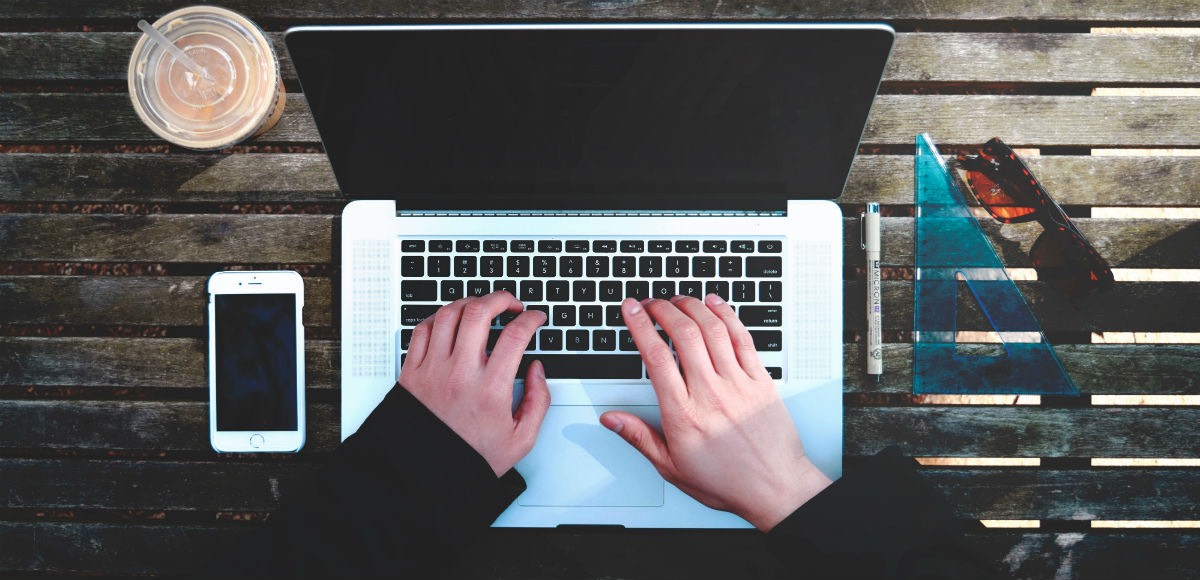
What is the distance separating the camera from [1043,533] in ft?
4.15

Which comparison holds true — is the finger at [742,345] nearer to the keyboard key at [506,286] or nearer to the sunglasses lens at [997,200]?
the keyboard key at [506,286]

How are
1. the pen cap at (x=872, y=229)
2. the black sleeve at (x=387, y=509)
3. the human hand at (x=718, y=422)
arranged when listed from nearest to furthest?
1. the black sleeve at (x=387, y=509)
2. the human hand at (x=718, y=422)
3. the pen cap at (x=872, y=229)

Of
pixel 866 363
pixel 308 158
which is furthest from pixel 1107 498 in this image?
pixel 308 158

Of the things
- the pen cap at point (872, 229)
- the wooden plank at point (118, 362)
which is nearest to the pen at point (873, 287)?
the pen cap at point (872, 229)

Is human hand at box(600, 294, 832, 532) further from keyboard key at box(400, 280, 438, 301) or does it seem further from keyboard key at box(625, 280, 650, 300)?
keyboard key at box(400, 280, 438, 301)

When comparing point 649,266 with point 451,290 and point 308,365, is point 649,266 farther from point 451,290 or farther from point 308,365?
point 308,365

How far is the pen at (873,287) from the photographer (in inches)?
48.8

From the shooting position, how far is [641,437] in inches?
43.9

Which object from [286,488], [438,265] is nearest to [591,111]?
[438,265]

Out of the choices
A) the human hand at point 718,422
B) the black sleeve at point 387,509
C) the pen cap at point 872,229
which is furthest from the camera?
the pen cap at point 872,229

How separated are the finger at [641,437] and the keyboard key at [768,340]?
0.82 ft

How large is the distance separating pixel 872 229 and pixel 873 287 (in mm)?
116

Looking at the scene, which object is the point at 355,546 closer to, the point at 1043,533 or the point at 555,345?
the point at 555,345

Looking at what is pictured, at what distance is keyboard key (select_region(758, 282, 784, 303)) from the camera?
1.15 m
